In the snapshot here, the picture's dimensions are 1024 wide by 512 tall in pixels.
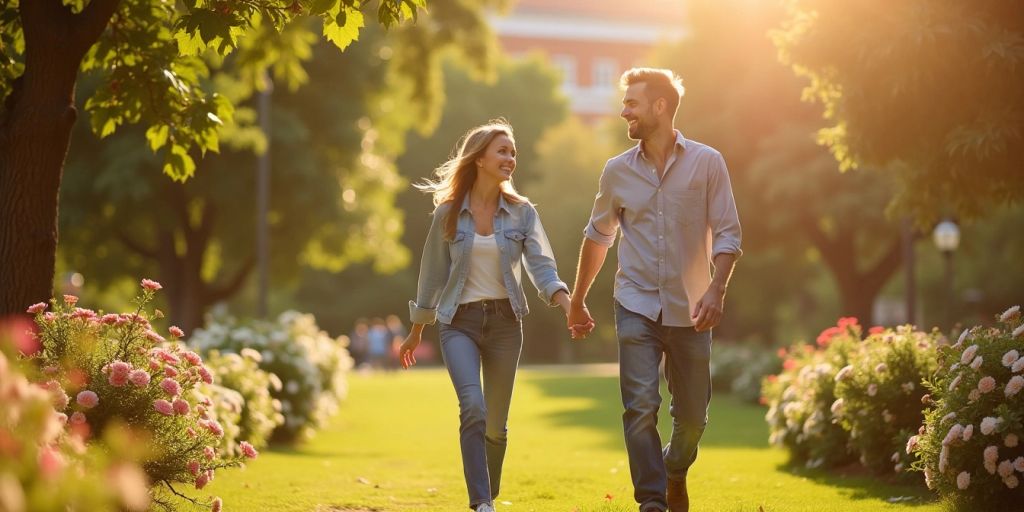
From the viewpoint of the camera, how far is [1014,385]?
7078mm

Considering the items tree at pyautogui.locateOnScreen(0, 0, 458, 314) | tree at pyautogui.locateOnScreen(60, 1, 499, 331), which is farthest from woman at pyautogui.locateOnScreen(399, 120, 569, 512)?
tree at pyautogui.locateOnScreen(60, 1, 499, 331)

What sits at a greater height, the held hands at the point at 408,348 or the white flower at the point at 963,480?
the held hands at the point at 408,348

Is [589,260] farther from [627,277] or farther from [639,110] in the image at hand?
[639,110]

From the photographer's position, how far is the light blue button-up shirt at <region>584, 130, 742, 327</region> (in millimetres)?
6941

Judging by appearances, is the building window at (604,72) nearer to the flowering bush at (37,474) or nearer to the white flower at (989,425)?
the white flower at (989,425)

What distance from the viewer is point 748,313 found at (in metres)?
59.3

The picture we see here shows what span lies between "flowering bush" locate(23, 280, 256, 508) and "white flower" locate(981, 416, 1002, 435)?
3910 millimetres

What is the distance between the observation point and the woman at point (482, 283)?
7.20m

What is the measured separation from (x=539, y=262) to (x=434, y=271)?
1.93 feet

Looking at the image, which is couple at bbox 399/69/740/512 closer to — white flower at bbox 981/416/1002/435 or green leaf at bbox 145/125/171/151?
white flower at bbox 981/416/1002/435

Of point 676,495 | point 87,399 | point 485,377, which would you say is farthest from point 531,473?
point 87,399

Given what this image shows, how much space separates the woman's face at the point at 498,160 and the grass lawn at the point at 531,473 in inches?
80.2

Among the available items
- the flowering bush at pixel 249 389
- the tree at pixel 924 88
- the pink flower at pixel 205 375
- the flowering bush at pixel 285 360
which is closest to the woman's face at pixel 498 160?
the pink flower at pixel 205 375

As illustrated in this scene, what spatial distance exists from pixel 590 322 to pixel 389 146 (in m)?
26.2
